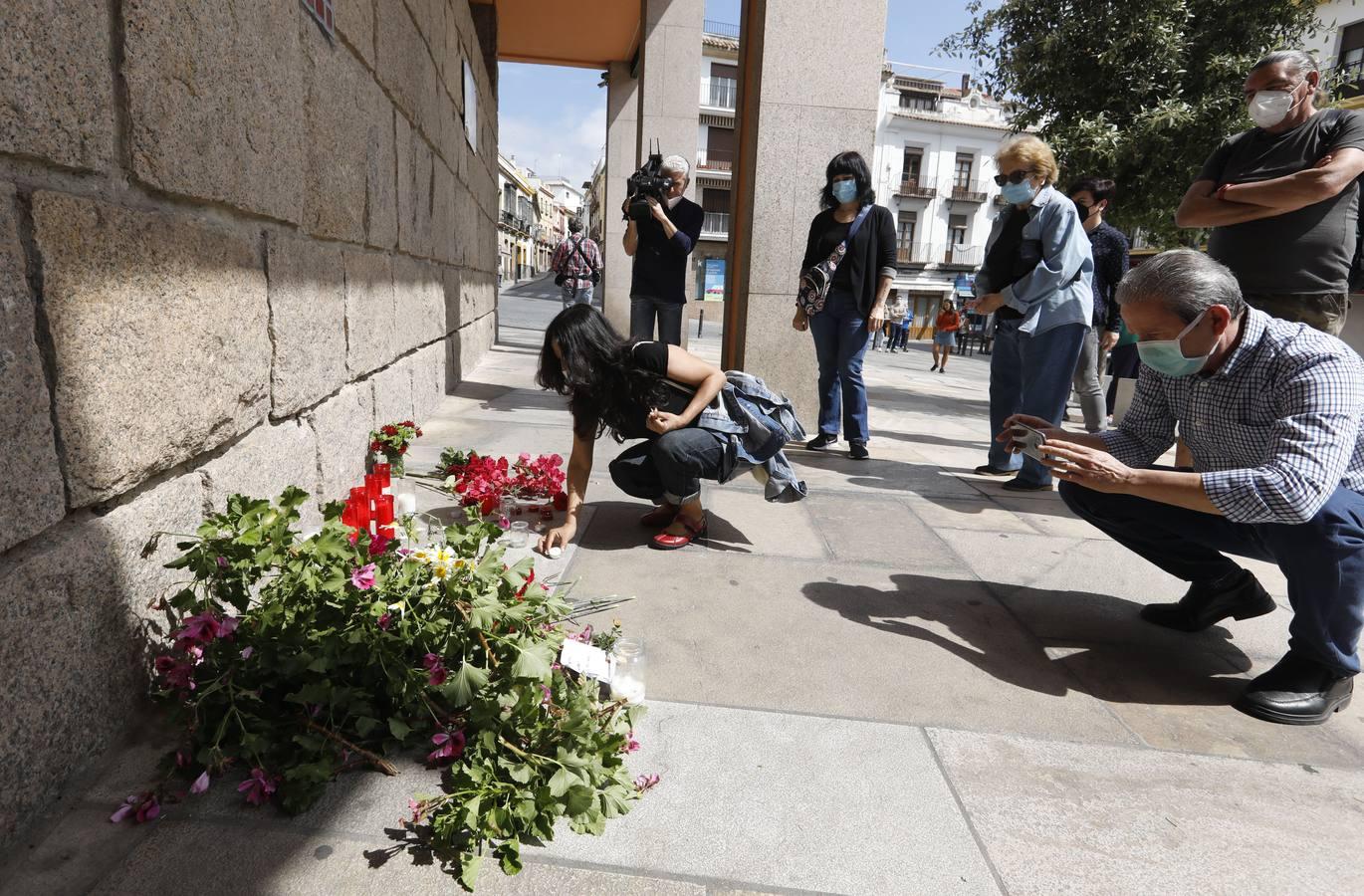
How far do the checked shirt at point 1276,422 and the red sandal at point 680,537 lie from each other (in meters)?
1.62

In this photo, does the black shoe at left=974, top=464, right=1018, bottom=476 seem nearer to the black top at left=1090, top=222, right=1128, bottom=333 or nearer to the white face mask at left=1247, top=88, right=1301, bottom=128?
the black top at left=1090, top=222, right=1128, bottom=333

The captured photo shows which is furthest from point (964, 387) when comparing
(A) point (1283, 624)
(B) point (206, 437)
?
(B) point (206, 437)

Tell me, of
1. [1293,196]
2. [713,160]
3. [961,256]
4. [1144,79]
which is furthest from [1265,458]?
[961,256]

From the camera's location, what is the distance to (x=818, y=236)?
4.66 m

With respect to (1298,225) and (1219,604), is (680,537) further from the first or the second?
(1298,225)

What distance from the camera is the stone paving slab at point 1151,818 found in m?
1.40

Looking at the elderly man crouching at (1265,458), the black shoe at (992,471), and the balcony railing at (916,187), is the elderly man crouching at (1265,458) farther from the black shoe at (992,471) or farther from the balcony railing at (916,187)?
the balcony railing at (916,187)

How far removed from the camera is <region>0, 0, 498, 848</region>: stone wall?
3.97 feet

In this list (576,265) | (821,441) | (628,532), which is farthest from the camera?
(576,265)

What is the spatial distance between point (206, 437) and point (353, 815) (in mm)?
936

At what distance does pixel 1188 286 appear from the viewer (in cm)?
196

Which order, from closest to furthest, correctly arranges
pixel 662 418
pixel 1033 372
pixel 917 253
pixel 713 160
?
1. pixel 662 418
2. pixel 1033 372
3. pixel 713 160
4. pixel 917 253

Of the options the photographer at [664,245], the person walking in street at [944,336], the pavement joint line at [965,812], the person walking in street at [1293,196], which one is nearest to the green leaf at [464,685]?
the pavement joint line at [965,812]

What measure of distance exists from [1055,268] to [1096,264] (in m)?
1.03
